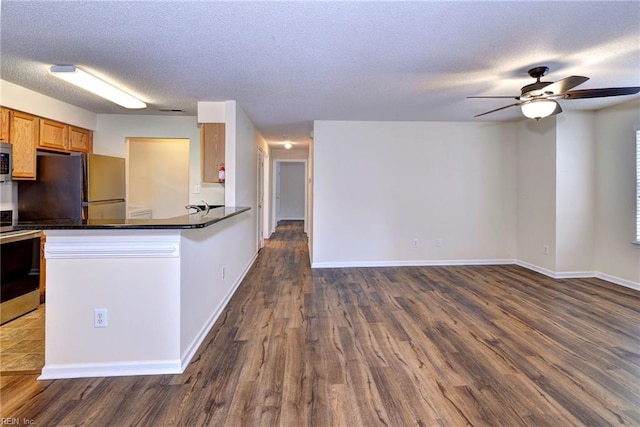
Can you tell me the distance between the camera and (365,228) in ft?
16.2

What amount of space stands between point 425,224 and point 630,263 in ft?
7.97

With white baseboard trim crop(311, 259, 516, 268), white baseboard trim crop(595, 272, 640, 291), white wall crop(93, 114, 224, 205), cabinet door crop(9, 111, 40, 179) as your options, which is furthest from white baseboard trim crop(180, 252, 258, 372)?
white baseboard trim crop(595, 272, 640, 291)

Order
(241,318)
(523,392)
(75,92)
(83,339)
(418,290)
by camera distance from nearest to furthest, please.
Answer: (523,392), (83,339), (241,318), (75,92), (418,290)

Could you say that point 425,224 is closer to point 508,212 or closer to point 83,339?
point 508,212

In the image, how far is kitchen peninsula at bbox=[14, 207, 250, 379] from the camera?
6.45ft

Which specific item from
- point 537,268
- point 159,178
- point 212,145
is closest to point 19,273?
point 212,145

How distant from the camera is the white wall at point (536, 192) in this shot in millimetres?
4324

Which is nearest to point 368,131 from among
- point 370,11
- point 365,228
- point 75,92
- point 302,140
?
point 365,228

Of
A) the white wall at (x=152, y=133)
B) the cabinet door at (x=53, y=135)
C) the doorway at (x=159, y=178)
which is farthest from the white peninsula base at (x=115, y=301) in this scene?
the doorway at (x=159, y=178)

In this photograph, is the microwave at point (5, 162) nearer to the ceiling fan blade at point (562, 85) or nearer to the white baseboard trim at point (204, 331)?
the white baseboard trim at point (204, 331)

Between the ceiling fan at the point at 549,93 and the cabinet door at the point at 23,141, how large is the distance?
4.79 m

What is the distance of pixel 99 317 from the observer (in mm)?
2006

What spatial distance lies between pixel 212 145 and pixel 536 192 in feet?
14.8

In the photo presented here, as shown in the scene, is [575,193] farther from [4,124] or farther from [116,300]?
[4,124]
